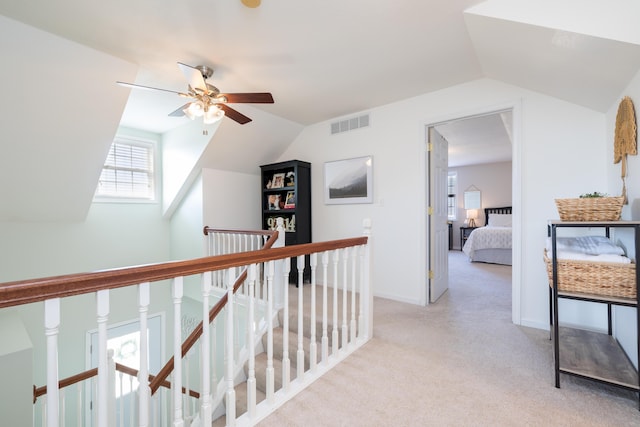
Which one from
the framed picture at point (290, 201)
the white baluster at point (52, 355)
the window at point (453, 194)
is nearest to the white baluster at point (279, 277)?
the framed picture at point (290, 201)

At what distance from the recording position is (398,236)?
3430mm

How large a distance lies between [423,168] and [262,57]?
6.65ft

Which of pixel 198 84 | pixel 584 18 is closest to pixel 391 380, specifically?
pixel 584 18

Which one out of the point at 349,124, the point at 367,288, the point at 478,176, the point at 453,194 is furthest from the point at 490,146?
the point at 367,288

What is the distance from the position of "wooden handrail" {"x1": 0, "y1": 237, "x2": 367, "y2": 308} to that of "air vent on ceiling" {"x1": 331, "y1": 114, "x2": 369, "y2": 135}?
2743mm

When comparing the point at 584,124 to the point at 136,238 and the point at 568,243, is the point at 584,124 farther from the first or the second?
the point at 136,238

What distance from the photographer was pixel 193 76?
2.13 m

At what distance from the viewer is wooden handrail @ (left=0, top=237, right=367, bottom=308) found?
758 millimetres

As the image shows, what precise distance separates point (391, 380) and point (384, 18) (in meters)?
2.39

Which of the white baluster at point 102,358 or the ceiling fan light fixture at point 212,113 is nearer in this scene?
the white baluster at point 102,358

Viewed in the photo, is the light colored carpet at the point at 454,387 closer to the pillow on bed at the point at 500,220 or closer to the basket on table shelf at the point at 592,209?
the basket on table shelf at the point at 592,209

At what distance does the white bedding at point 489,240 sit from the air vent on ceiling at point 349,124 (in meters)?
3.78

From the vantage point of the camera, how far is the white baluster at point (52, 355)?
0.82 meters

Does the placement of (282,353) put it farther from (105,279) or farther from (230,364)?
(105,279)
